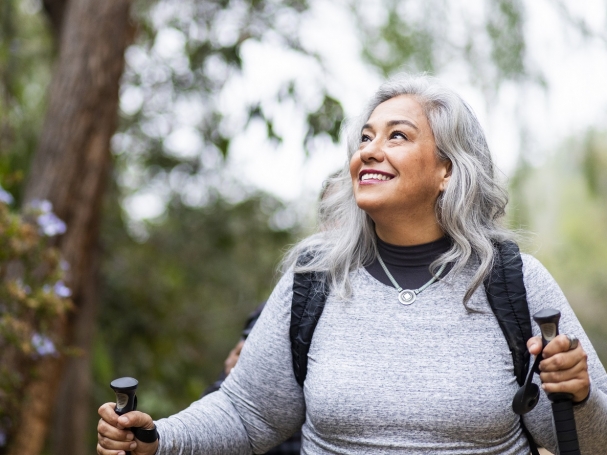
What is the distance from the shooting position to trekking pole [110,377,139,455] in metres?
1.82

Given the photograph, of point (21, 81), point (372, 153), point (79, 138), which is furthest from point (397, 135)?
point (21, 81)

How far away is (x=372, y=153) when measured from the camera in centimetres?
220

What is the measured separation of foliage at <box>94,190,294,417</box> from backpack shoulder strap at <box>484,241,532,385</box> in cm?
446

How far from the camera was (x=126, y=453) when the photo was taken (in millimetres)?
1929

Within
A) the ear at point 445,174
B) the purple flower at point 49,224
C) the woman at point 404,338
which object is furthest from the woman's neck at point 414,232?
the purple flower at point 49,224

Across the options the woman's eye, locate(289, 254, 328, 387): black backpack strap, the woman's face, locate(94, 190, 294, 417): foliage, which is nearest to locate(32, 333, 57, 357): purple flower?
locate(289, 254, 328, 387): black backpack strap

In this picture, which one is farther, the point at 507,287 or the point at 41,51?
the point at 41,51

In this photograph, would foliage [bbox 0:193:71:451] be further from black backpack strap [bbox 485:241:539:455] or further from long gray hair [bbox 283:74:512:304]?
black backpack strap [bbox 485:241:539:455]

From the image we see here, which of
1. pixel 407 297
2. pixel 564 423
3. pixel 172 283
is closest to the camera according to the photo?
pixel 564 423

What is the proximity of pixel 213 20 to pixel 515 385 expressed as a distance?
15.5 ft

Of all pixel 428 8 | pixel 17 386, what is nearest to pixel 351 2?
pixel 428 8

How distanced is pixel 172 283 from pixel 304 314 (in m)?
5.70

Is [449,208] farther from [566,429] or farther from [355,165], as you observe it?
[566,429]

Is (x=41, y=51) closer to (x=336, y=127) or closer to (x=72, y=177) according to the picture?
(x=72, y=177)
